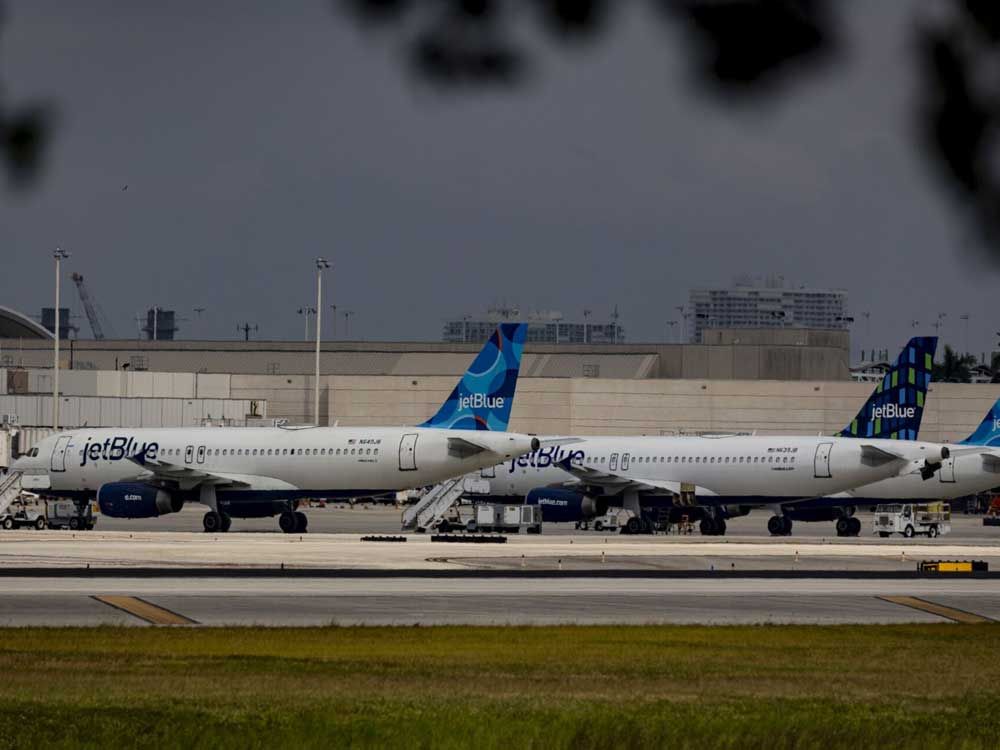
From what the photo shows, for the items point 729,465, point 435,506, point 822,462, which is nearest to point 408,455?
point 435,506

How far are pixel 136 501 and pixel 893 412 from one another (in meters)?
40.0

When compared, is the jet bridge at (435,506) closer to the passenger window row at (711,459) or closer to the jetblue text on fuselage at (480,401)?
the passenger window row at (711,459)

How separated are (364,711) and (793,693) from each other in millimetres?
7221

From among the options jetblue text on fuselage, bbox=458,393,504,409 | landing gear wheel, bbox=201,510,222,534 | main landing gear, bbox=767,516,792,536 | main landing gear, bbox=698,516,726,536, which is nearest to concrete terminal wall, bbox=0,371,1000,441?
main landing gear, bbox=767,516,792,536

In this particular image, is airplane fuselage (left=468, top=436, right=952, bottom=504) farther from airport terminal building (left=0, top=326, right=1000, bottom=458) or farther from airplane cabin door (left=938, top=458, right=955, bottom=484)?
airport terminal building (left=0, top=326, right=1000, bottom=458)

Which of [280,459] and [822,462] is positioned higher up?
[822,462]

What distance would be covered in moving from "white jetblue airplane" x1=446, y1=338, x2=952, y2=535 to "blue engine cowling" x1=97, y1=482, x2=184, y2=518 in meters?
18.6

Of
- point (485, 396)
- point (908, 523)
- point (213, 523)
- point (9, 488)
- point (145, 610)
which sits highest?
point (485, 396)

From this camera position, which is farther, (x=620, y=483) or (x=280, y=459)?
(x=620, y=483)

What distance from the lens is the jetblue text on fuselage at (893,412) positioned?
8831 cm

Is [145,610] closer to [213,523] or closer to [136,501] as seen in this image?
[136,501]

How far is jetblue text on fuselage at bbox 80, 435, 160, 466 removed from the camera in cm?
8769

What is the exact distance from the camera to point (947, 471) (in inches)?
3526

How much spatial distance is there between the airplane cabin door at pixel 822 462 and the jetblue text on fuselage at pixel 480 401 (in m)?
16.5
